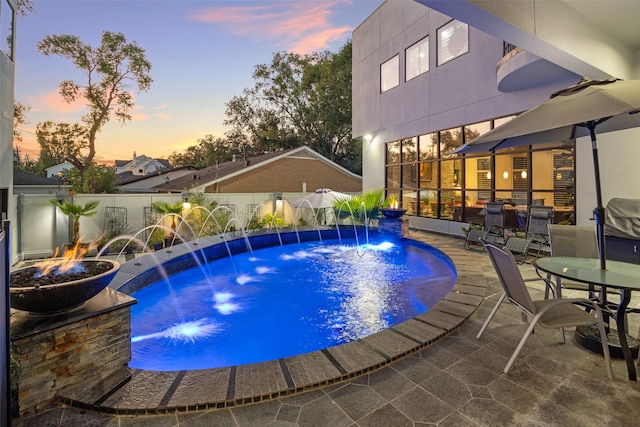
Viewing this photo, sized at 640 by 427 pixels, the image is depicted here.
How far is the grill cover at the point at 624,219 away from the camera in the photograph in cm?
523

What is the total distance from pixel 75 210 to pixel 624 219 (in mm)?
14324

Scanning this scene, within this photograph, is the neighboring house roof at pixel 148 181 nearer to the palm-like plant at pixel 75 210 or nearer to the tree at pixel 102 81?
the tree at pixel 102 81

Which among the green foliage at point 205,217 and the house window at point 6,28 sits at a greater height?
the house window at point 6,28

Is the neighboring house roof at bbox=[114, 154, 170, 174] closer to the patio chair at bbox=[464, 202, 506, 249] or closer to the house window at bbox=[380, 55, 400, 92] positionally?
the house window at bbox=[380, 55, 400, 92]

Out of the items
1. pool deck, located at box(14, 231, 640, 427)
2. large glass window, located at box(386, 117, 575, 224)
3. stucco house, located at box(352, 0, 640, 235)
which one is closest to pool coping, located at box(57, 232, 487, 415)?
pool deck, located at box(14, 231, 640, 427)

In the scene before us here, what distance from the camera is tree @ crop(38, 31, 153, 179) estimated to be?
19723 mm

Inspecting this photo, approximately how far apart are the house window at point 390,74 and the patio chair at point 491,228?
22.2 ft

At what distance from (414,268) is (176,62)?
2114 cm

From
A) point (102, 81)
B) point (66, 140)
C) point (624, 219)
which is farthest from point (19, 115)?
point (624, 219)

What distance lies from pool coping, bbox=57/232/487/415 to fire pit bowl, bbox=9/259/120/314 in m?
0.58

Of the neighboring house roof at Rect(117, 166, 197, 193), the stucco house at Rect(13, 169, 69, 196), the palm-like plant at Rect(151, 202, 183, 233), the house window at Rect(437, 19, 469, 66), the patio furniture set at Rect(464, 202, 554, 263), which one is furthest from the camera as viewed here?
the neighboring house roof at Rect(117, 166, 197, 193)

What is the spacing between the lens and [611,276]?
287 centimetres

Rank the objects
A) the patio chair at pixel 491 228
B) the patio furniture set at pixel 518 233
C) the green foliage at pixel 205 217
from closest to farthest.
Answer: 1. the patio furniture set at pixel 518 233
2. the patio chair at pixel 491 228
3. the green foliage at pixel 205 217

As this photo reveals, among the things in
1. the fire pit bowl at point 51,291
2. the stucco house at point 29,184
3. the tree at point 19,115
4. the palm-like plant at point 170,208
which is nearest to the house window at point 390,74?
the palm-like plant at point 170,208
